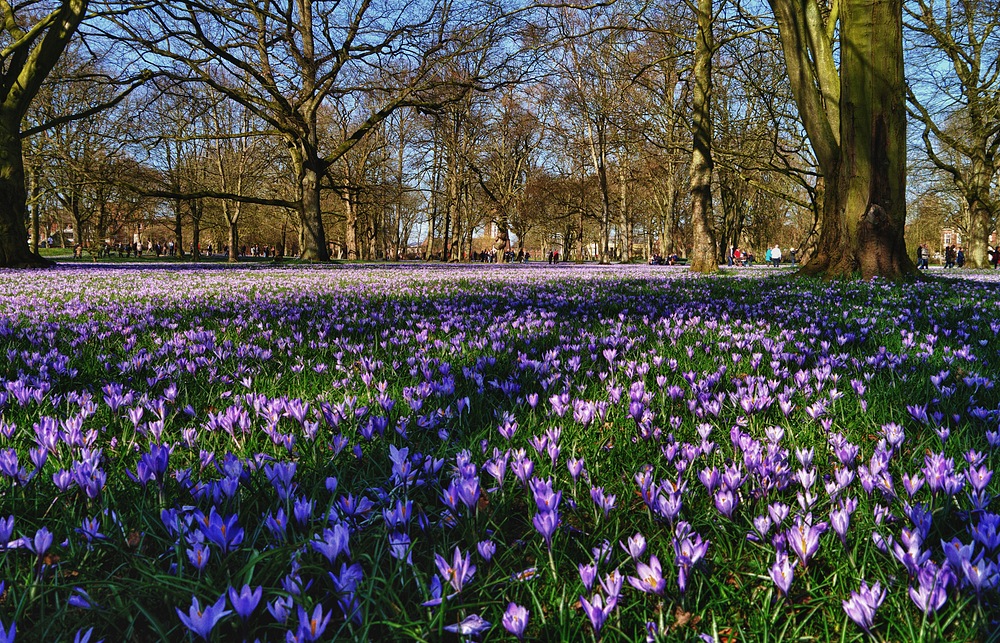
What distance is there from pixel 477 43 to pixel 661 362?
19.9 m

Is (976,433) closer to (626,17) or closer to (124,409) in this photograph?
(124,409)

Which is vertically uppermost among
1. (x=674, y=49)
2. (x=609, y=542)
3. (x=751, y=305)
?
(x=674, y=49)

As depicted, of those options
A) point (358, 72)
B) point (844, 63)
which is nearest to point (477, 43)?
point (358, 72)

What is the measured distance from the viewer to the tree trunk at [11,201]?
1548 centimetres

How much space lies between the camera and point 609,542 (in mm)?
1312

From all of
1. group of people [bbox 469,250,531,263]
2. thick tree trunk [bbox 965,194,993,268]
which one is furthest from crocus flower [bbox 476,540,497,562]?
group of people [bbox 469,250,531,263]

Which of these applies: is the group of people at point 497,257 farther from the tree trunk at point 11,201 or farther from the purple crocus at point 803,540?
the purple crocus at point 803,540

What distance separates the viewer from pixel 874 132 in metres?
9.36

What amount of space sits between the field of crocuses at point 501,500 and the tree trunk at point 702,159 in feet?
47.5

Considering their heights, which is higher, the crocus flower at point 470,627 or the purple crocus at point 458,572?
the purple crocus at point 458,572

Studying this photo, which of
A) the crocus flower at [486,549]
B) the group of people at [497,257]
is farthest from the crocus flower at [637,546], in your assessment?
the group of people at [497,257]

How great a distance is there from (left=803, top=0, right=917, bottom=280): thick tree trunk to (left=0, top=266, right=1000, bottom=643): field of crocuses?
7429 mm

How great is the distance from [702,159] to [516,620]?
18139 millimetres

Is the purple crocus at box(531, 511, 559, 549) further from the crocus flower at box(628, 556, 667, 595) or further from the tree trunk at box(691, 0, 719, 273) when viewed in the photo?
the tree trunk at box(691, 0, 719, 273)
